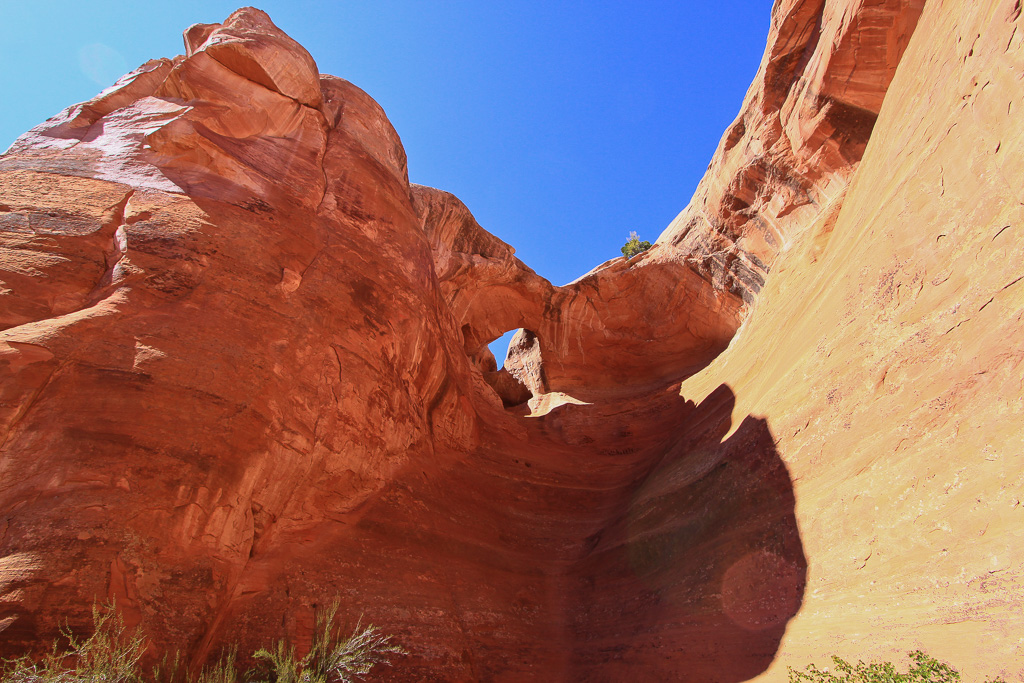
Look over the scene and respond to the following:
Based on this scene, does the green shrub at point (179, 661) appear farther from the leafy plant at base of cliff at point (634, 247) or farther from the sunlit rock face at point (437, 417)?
the leafy plant at base of cliff at point (634, 247)

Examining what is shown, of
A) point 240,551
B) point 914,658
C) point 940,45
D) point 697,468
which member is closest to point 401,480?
point 240,551

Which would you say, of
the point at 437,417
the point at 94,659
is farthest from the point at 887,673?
the point at 437,417

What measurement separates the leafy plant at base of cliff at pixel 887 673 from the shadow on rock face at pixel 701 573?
38.2 inches

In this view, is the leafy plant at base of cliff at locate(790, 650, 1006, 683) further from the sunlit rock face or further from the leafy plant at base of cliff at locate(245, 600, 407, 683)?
the leafy plant at base of cliff at locate(245, 600, 407, 683)

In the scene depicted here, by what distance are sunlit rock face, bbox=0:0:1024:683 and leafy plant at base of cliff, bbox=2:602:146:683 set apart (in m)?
0.21

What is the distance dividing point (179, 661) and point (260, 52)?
463 inches

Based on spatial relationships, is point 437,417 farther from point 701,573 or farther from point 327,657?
point 701,573

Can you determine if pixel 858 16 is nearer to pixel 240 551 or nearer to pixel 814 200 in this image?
pixel 814 200

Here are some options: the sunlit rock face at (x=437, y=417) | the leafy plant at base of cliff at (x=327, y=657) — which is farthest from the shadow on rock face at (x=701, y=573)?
the leafy plant at base of cliff at (x=327, y=657)

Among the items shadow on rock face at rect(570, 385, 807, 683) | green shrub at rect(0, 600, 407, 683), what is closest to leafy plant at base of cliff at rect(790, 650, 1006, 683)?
shadow on rock face at rect(570, 385, 807, 683)

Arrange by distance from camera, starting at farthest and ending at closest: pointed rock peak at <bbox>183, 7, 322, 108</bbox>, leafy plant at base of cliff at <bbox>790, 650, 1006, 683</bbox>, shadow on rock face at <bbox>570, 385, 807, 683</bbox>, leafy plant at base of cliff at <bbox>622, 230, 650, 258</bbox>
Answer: leafy plant at base of cliff at <bbox>622, 230, 650, 258</bbox> < pointed rock peak at <bbox>183, 7, 322, 108</bbox> < shadow on rock face at <bbox>570, 385, 807, 683</bbox> < leafy plant at base of cliff at <bbox>790, 650, 1006, 683</bbox>

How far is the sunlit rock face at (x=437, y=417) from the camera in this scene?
5.74 m

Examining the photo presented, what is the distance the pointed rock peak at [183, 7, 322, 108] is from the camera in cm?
1188

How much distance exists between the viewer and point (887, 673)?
15.5 ft
